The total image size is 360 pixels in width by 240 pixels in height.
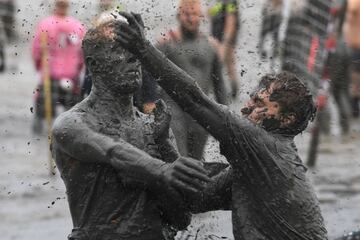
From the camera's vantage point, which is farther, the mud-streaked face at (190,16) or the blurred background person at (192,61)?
the mud-streaked face at (190,16)

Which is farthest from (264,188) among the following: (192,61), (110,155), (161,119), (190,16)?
(190,16)

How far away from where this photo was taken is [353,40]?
11453mm

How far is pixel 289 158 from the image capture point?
5.39m

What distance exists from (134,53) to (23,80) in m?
11.0

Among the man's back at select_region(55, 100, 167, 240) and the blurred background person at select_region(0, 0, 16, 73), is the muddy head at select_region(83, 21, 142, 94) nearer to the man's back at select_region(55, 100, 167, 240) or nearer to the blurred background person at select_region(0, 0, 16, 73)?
the man's back at select_region(55, 100, 167, 240)

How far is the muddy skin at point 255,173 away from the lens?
5258mm

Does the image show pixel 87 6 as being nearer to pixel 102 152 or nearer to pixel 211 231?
pixel 211 231

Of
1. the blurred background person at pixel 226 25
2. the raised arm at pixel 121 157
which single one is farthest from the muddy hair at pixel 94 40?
the blurred background person at pixel 226 25

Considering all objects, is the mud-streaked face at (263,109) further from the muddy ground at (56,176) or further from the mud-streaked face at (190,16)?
the mud-streaked face at (190,16)

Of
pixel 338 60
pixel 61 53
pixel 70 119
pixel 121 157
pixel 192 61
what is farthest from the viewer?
pixel 338 60

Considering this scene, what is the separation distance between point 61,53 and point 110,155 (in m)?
4.63

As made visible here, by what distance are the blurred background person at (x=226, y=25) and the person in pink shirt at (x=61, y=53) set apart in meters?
0.90

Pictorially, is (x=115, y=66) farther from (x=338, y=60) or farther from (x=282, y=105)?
(x=338, y=60)

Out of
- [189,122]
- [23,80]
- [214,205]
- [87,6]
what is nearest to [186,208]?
[214,205]
